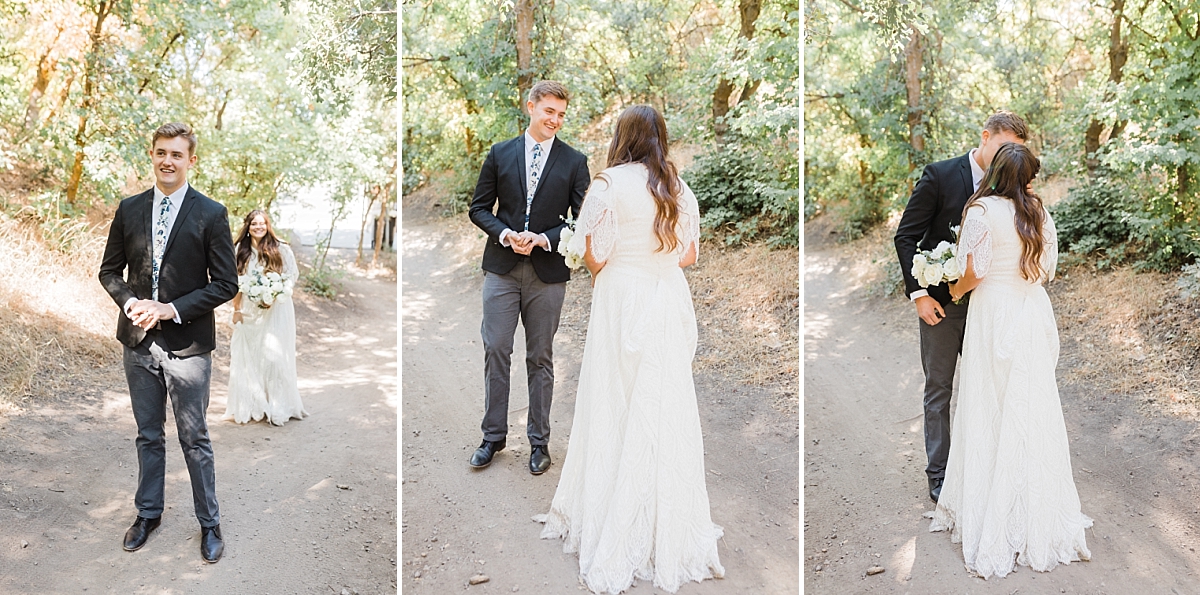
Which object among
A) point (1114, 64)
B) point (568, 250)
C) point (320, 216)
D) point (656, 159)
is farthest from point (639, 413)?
point (1114, 64)

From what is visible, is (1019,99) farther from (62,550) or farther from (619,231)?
(62,550)

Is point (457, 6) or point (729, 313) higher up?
point (457, 6)

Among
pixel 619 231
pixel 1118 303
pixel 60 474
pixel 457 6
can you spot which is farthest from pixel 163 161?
pixel 1118 303

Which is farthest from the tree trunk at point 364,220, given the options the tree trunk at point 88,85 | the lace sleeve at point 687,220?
the tree trunk at point 88,85

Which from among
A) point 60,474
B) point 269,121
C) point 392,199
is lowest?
point 60,474

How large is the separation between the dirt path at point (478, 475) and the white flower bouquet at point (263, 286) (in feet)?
5.85

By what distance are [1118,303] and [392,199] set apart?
5.45 metres

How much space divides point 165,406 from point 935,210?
11.4 feet

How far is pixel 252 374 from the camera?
509cm

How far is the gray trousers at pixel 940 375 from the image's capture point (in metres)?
3.52

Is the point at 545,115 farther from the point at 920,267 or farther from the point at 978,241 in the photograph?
the point at 978,241

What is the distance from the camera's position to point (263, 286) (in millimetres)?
4992

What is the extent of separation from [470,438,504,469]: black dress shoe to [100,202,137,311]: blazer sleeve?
1.56m

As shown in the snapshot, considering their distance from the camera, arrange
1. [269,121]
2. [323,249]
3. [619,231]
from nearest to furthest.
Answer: [619,231] → [323,249] → [269,121]
